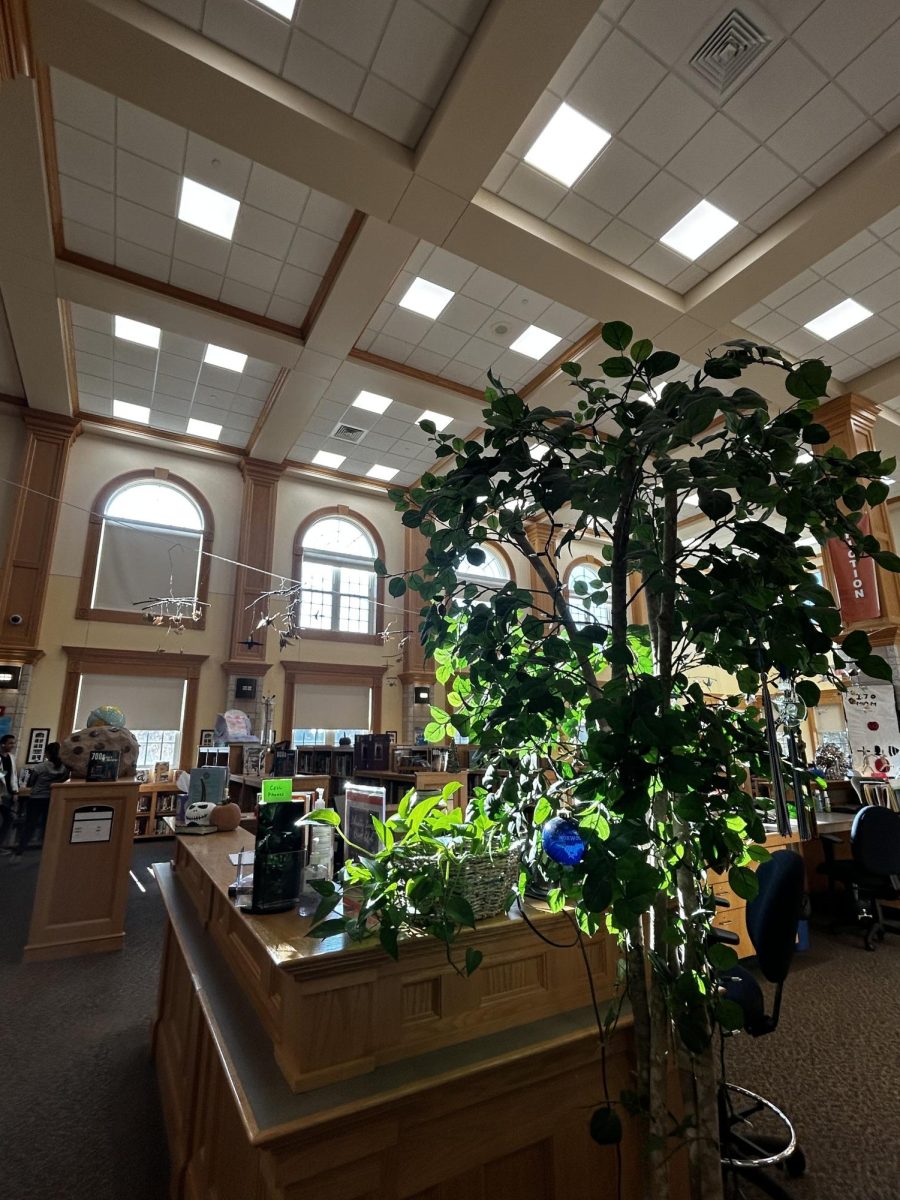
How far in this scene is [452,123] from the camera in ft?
13.7

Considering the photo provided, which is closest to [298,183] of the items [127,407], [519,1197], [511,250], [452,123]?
[452,123]

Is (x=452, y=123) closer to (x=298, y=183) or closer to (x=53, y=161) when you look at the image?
(x=298, y=183)

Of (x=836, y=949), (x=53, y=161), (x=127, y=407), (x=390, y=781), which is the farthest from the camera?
(x=127, y=407)

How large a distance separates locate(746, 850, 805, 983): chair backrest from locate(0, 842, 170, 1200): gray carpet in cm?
209

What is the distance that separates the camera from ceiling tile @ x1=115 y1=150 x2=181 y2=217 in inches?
194

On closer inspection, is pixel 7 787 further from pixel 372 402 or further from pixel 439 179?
pixel 439 179

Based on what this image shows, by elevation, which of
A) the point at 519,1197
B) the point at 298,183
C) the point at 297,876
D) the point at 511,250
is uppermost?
the point at 298,183

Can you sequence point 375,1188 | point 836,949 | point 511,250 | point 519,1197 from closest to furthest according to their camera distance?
point 375,1188 → point 519,1197 → point 836,949 → point 511,250

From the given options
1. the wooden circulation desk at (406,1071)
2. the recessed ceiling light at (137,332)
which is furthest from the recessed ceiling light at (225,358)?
the wooden circulation desk at (406,1071)

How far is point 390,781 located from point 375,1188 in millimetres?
5402

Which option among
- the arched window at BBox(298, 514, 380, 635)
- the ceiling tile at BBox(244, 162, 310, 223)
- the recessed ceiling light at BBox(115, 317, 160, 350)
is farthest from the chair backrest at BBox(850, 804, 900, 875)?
the recessed ceiling light at BBox(115, 317, 160, 350)

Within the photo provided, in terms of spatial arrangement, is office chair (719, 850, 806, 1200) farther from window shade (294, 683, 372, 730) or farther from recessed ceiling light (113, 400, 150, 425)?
recessed ceiling light (113, 400, 150, 425)

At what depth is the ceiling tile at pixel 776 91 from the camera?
395 cm

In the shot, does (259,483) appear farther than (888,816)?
Yes
